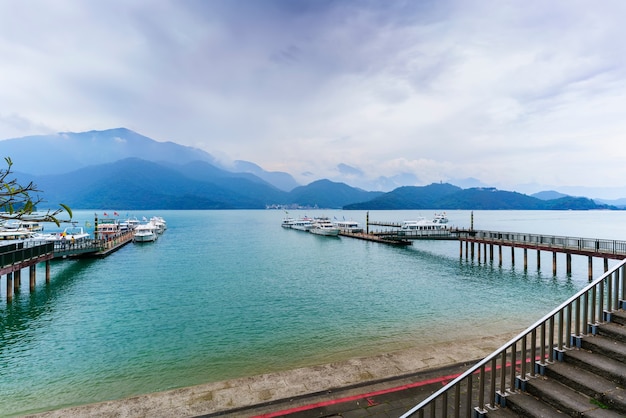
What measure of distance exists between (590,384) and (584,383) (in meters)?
0.08

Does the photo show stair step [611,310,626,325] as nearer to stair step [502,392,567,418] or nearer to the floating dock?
stair step [502,392,567,418]

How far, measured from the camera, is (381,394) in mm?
8555

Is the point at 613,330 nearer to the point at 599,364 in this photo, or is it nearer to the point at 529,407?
the point at 599,364

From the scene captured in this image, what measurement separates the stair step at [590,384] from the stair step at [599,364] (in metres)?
0.08

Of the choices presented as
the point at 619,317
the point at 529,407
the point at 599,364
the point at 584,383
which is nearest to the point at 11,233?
the point at 529,407

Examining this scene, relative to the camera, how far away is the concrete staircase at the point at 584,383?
5172mm

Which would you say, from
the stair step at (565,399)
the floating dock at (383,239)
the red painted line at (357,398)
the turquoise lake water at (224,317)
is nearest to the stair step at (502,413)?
the stair step at (565,399)

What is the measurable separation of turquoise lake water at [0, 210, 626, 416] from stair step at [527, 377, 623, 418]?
33.4ft

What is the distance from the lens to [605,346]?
236 inches

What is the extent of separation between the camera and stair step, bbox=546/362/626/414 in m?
5.10

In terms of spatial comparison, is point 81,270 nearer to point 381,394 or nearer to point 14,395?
point 14,395

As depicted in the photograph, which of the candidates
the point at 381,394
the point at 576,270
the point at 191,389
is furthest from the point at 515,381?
the point at 576,270

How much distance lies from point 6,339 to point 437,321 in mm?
25126

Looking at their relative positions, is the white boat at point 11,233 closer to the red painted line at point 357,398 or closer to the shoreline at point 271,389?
the shoreline at point 271,389
